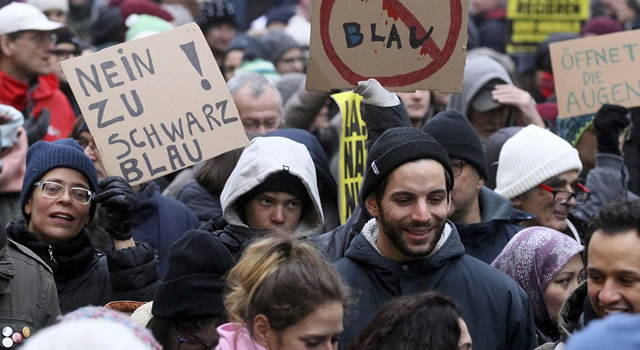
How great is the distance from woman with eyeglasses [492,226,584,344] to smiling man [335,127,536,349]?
1.25ft

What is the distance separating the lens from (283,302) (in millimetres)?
3920

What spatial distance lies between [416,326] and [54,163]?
7.02 feet

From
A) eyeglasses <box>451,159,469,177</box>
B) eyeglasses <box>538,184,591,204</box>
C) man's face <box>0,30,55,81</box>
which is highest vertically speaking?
man's face <box>0,30,55,81</box>

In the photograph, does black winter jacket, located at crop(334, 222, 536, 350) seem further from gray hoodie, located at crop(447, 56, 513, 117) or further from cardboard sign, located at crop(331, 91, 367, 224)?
gray hoodie, located at crop(447, 56, 513, 117)

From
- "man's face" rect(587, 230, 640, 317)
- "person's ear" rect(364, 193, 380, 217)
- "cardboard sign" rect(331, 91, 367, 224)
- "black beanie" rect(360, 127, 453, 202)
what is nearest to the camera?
"man's face" rect(587, 230, 640, 317)

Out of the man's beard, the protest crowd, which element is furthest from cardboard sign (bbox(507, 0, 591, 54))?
the man's beard

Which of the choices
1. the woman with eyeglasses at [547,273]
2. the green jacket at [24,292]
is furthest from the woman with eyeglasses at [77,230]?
the woman with eyeglasses at [547,273]

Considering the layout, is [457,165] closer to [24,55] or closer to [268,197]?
[268,197]

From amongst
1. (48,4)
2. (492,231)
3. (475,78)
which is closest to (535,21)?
(475,78)

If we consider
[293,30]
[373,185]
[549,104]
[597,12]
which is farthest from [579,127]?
[597,12]

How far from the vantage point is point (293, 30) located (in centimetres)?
1328

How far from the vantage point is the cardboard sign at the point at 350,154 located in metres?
6.02

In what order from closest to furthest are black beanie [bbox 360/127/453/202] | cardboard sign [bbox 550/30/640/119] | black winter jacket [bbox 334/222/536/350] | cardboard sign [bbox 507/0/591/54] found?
black winter jacket [bbox 334/222/536/350] → black beanie [bbox 360/127/453/202] → cardboard sign [bbox 550/30/640/119] → cardboard sign [bbox 507/0/591/54]

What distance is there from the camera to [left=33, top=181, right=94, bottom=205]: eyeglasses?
5246 mm
